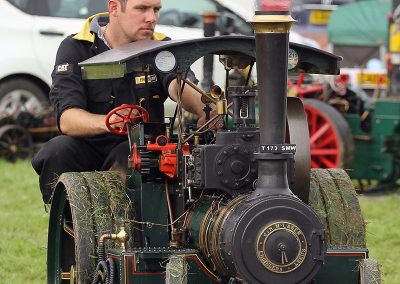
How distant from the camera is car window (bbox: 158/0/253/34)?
533 inches

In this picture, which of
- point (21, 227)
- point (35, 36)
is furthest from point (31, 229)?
point (35, 36)

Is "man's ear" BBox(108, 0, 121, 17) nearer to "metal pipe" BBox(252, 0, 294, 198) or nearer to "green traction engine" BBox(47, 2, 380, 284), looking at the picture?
"green traction engine" BBox(47, 2, 380, 284)

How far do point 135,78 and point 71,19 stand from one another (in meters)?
7.26

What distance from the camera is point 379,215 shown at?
9.89 m

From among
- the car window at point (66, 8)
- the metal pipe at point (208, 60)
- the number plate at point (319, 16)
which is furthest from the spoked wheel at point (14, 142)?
the number plate at point (319, 16)

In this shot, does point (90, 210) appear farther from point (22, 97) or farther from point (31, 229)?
point (22, 97)

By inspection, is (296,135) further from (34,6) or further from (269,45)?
(34,6)

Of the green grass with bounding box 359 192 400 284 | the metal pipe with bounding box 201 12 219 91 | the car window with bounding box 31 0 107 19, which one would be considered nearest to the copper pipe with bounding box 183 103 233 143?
the green grass with bounding box 359 192 400 284

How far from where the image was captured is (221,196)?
16.3 feet

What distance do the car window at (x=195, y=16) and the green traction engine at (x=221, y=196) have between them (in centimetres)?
772

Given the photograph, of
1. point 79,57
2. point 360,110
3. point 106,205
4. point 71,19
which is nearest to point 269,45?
point 106,205

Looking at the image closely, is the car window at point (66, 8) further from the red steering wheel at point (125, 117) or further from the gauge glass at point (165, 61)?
the gauge glass at point (165, 61)

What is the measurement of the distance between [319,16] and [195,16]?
11731mm

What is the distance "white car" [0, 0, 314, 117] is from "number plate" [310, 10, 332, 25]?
38.6ft
